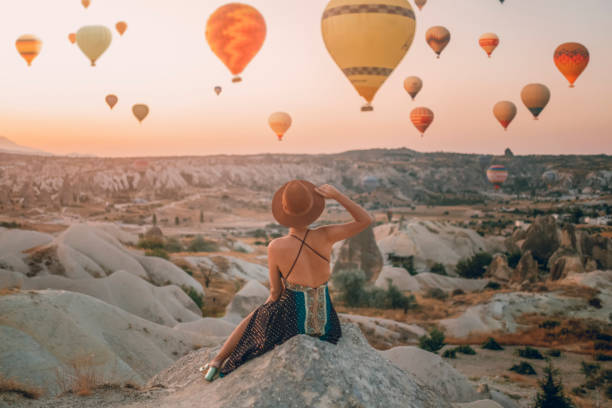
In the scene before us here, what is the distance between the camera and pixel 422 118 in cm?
3594

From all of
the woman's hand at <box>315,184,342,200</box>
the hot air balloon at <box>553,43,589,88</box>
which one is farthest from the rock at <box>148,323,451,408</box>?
the hot air balloon at <box>553,43,589,88</box>

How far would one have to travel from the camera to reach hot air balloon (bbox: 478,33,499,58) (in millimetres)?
36469

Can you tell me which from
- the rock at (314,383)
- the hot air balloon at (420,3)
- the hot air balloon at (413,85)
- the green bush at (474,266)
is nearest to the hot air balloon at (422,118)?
the hot air balloon at (413,85)

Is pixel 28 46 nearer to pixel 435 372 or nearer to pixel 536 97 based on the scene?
pixel 435 372

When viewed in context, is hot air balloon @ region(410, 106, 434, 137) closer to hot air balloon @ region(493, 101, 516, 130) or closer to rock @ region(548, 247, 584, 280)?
hot air balloon @ region(493, 101, 516, 130)

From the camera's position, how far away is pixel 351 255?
31438mm

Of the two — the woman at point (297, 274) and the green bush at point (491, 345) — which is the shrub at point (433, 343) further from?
the woman at point (297, 274)

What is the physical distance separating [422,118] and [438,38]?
594 cm

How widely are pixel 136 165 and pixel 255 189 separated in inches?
1078

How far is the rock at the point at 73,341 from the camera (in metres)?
7.23

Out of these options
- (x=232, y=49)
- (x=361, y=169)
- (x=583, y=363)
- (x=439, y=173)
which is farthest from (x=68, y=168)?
(x=583, y=363)

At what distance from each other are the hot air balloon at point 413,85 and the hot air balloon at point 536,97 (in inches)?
269

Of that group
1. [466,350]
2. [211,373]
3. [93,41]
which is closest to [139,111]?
[93,41]

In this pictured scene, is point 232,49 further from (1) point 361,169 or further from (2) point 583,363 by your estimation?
(1) point 361,169
